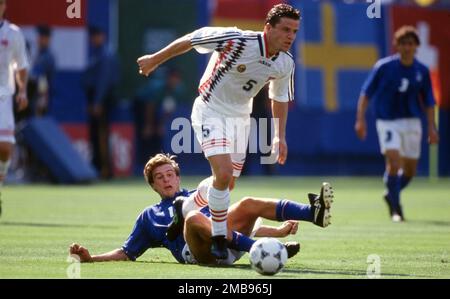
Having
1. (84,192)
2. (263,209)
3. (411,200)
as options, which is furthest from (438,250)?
(84,192)

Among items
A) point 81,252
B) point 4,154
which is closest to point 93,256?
point 81,252

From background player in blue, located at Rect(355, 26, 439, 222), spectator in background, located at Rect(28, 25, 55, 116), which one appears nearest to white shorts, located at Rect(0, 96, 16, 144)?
background player in blue, located at Rect(355, 26, 439, 222)

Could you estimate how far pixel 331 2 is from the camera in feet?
97.1

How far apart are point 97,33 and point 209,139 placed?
15794mm

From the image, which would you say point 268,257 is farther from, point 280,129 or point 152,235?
point 280,129

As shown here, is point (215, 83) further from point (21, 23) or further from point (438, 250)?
point (21, 23)

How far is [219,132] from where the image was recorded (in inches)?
390

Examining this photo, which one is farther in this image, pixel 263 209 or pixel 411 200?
pixel 411 200

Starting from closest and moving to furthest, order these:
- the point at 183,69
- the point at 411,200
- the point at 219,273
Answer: the point at 219,273, the point at 411,200, the point at 183,69

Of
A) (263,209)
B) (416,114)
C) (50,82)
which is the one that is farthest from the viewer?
(50,82)

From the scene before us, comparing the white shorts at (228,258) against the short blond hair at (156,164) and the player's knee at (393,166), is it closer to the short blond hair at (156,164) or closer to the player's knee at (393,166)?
the short blond hair at (156,164)

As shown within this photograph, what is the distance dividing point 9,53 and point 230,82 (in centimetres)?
532

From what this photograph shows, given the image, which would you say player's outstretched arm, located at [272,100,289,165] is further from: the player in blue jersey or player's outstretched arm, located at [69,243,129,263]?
player's outstretched arm, located at [69,243,129,263]

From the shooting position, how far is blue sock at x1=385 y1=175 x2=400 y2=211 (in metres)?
15.9
